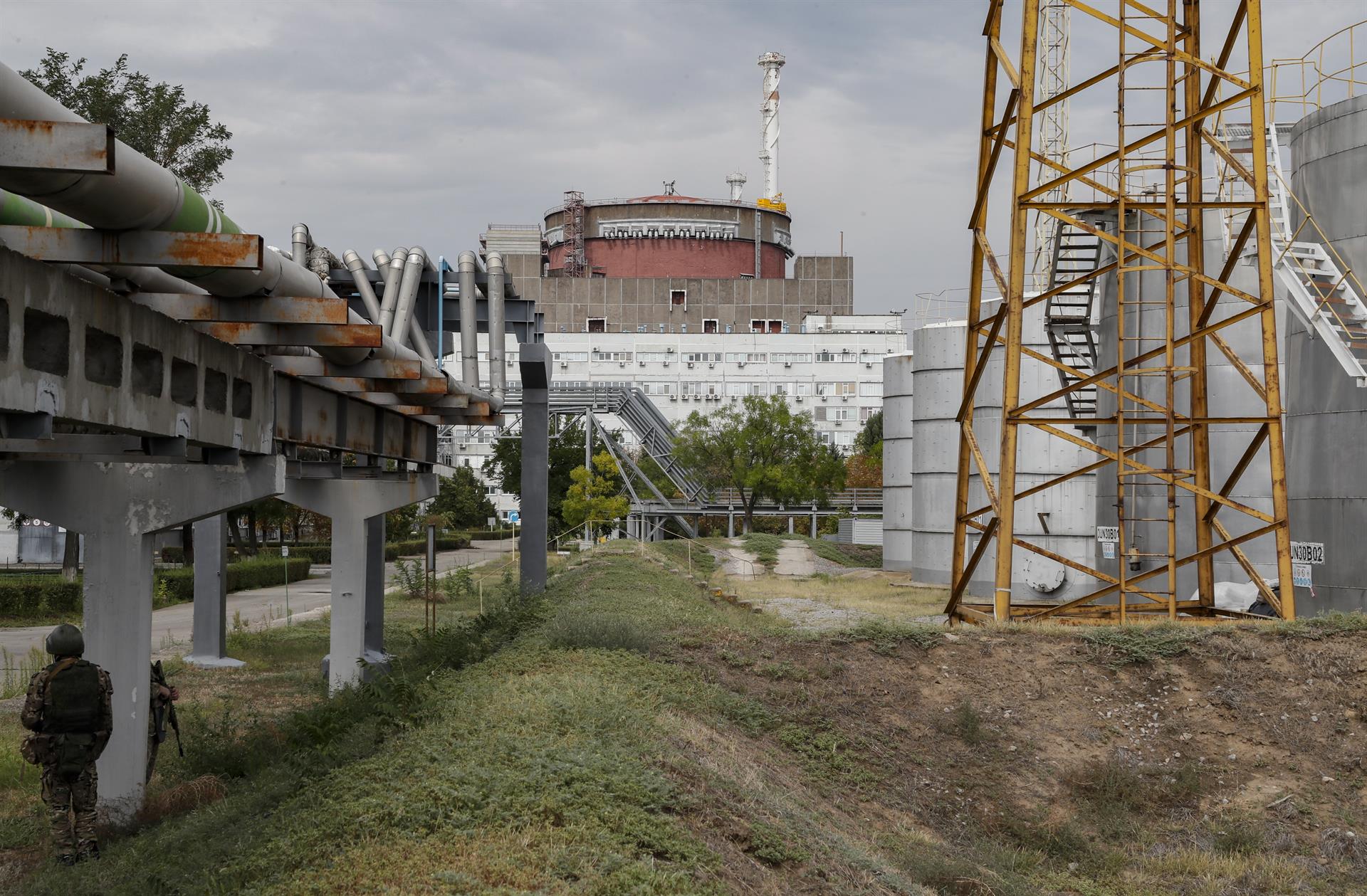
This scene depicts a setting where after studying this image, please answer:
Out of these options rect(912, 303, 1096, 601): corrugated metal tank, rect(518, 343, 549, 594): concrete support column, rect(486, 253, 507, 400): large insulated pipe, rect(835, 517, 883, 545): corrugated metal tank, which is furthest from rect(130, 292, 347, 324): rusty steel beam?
rect(835, 517, 883, 545): corrugated metal tank

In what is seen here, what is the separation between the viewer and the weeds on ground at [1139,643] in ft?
49.7

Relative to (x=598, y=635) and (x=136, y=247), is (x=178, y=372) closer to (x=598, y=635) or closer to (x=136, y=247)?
(x=136, y=247)

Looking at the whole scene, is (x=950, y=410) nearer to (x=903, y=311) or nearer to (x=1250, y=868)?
(x=1250, y=868)

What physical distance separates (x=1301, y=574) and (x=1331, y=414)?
2578mm

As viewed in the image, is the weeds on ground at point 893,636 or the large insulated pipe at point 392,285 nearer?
the weeds on ground at point 893,636

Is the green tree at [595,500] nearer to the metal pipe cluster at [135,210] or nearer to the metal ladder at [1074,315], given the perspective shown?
the metal ladder at [1074,315]

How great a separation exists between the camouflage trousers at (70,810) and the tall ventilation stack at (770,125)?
353 ft

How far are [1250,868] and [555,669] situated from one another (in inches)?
256

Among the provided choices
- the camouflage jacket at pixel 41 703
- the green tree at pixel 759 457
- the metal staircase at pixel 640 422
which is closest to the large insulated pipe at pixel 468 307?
the camouflage jacket at pixel 41 703

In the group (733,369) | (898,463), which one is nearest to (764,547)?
(898,463)

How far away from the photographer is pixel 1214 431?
25656mm

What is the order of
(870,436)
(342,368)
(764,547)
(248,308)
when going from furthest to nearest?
(870,436) < (764,547) < (342,368) < (248,308)

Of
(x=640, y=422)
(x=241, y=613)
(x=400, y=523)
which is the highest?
(x=640, y=422)

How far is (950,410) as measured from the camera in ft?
131
